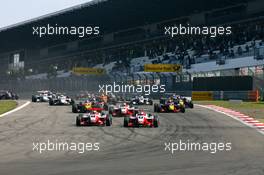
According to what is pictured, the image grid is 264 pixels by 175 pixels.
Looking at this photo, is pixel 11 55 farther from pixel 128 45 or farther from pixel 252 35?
pixel 252 35

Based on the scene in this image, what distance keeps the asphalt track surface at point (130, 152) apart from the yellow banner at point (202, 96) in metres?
19.3

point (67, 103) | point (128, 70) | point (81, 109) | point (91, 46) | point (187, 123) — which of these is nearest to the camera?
point (187, 123)

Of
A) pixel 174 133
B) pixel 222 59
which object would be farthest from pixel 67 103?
pixel 174 133

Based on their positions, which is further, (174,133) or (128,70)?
(128,70)

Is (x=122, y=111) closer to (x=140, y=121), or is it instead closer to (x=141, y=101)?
(x=140, y=121)

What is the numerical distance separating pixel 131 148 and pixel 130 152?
2.59 feet

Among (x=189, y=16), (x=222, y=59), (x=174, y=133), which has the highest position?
(x=189, y=16)

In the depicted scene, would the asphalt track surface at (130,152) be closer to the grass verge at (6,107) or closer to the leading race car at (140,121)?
the leading race car at (140,121)

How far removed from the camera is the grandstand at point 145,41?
149ft

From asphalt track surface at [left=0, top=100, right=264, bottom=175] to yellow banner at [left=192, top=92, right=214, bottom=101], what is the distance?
19.3 m

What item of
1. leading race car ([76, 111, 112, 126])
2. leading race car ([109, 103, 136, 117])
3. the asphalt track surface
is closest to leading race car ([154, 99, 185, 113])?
leading race car ([109, 103, 136, 117])

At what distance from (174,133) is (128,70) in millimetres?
39129

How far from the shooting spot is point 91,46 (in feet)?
239

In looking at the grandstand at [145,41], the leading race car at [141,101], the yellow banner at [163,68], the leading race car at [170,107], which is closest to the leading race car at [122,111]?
the leading race car at [170,107]
